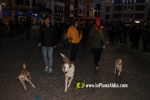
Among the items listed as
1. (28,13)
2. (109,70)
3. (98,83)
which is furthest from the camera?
(28,13)

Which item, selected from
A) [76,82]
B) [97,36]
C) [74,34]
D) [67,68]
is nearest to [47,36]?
[74,34]

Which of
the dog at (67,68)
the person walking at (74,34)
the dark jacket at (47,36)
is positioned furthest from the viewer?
the person walking at (74,34)

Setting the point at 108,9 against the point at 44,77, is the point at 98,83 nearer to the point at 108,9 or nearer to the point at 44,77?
the point at 44,77

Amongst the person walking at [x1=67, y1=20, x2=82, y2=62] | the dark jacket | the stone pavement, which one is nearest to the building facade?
the stone pavement

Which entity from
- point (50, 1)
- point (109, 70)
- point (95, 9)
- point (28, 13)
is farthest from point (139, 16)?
point (109, 70)

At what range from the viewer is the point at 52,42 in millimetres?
9688

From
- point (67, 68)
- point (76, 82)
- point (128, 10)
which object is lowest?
point (76, 82)

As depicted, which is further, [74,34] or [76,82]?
[74,34]

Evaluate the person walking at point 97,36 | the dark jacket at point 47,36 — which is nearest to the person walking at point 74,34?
the person walking at point 97,36

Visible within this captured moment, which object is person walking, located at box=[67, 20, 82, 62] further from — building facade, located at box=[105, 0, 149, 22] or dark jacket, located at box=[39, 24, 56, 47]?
building facade, located at box=[105, 0, 149, 22]

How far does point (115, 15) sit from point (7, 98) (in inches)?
4646

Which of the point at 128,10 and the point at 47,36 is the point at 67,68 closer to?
the point at 47,36

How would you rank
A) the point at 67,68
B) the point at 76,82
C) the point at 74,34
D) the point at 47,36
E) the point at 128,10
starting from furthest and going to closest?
the point at 128,10
the point at 74,34
the point at 47,36
the point at 76,82
the point at 67,68

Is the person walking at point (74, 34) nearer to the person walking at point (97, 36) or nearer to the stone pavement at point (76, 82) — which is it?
the person walking at point (97, 36)
